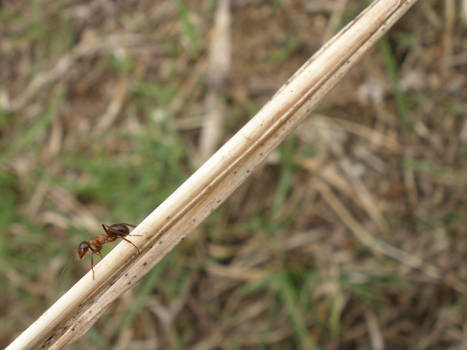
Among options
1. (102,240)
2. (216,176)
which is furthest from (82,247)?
(216,176)

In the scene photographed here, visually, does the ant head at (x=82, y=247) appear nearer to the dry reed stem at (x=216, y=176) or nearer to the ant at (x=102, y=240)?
the ant at (x=102, y=240)

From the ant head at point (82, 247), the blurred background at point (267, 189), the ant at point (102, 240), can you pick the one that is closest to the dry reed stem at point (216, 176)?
the ant at point (102, 240)

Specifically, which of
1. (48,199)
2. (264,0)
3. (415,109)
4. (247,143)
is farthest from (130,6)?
(247,143)

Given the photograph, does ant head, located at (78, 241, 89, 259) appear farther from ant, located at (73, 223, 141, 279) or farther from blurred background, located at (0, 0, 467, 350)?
blurred background, located at (0, 0, 467, 350)

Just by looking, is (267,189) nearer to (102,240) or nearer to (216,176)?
(102,240)

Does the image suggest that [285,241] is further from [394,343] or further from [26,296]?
[26,296]
